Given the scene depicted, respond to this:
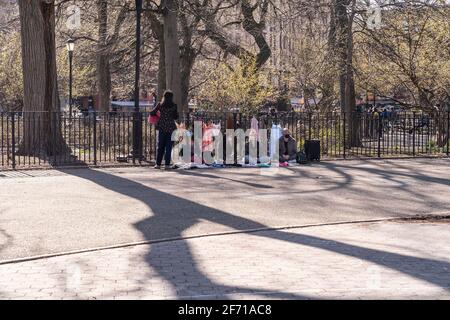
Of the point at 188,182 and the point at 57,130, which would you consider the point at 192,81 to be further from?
the point at 188,182

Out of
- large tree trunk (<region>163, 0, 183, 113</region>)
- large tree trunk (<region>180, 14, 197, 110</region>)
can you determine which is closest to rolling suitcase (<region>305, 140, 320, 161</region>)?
large tree trunk (<region>163, 0, 183, 113</region>)

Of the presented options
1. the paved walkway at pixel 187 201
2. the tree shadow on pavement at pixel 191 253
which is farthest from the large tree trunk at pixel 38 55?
the tree shadow on pavement at pixel 191 253

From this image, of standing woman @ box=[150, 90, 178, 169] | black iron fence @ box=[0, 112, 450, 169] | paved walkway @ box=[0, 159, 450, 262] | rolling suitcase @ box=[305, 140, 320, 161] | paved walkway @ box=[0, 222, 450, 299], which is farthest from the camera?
rolling suitcase @ box=[305, 140, 320, 161]

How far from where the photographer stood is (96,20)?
1085 inches

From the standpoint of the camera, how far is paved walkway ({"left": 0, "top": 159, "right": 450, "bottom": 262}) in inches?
362

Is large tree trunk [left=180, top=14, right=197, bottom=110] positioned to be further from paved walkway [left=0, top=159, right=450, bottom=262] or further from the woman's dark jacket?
paved walkway [left=0, top=159, right=450, bottom=262]

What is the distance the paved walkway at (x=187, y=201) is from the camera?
9.20 m

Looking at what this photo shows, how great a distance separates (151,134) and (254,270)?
12.3 m

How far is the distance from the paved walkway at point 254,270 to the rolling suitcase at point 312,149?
9.44 metres

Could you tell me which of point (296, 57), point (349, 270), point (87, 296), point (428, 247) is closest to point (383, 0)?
point (296, 57)

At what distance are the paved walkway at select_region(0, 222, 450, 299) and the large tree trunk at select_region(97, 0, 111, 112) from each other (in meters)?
16.7

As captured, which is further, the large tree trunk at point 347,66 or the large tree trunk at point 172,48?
the large tree trunk at point 172,48

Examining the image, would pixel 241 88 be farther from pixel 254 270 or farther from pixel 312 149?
pixel 254 270

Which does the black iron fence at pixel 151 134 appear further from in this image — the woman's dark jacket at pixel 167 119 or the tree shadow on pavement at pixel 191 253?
the tree shadow on pavement at pixel 191 253
